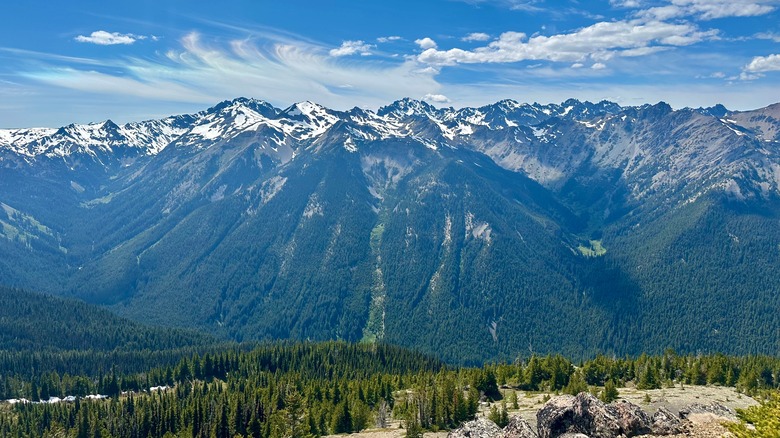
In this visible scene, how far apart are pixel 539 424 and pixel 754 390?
76351 millimetres

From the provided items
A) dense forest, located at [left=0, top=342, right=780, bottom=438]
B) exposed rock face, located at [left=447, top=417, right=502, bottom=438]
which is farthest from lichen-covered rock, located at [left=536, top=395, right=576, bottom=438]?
dense forest, located at [left=0, top=342, right=780, bottom=438]

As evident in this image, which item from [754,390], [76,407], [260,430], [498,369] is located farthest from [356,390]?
[754,390]

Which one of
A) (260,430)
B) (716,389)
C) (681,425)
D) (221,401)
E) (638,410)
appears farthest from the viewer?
(221,401)

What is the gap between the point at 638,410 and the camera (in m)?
73.6

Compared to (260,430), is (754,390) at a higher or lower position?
higher

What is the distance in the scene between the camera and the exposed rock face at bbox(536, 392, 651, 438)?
70.5 meters

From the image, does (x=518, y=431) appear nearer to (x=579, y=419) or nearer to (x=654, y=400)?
(x=579, y=419)

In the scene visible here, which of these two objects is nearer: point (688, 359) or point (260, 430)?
point (260, 430)

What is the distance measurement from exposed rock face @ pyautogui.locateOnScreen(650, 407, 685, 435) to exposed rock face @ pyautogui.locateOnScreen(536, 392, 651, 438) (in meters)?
1.29

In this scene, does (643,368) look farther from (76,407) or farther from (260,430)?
(76,407)

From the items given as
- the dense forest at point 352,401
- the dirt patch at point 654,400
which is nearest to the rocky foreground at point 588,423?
the dirt patch at point 654,400

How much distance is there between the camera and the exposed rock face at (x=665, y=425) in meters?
65.0

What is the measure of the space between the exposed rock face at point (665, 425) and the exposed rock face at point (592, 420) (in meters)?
1.29

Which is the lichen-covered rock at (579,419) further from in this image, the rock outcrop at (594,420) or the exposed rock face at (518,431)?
the exposed rock face at (518,431)
